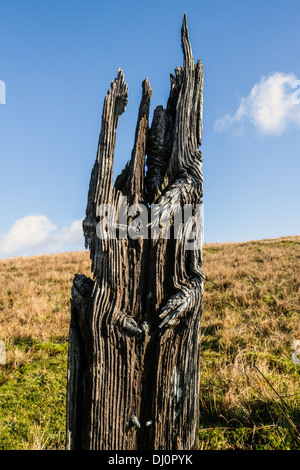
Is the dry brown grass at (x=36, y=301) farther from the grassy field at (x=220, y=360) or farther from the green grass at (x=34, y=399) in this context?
the green grass at (x=34, y=399)

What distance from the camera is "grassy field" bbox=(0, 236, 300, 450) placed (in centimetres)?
318

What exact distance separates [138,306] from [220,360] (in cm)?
354

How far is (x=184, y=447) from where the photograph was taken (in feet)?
6.02

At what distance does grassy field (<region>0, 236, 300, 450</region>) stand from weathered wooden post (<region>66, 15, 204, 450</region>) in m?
0.87

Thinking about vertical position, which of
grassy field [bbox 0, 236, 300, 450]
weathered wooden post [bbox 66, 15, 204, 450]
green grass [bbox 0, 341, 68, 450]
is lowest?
green grass [bbox 0, 341, 68, 450]

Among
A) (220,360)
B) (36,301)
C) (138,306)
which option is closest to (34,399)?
(220,360)

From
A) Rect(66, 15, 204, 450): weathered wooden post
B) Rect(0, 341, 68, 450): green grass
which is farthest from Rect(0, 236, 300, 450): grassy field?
Rect(66, 15, 204, 450): weathered wooden post

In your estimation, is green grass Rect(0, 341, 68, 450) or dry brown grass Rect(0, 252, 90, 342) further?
dry brown grass Rect(0, 252, 90, 342)

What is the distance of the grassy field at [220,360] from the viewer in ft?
10.4

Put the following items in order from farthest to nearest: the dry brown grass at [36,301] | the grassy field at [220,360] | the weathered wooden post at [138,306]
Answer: the dry brown grass at [36,301], the grassy field at [220,360], the weathered wooden post at [138,306]

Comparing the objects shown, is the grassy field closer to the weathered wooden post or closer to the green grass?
the green grass

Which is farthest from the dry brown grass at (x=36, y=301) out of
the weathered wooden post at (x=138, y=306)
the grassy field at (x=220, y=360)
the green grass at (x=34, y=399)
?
the weathered wooden post at (x=138, y=306)

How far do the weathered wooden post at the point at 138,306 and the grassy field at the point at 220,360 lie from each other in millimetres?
866
